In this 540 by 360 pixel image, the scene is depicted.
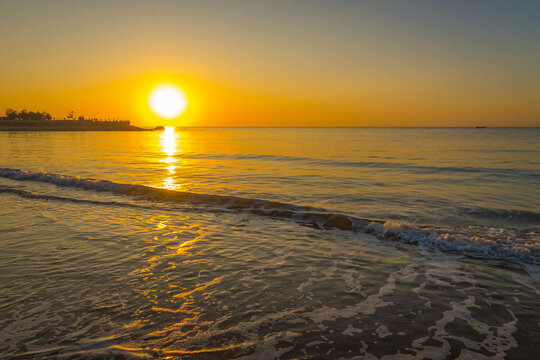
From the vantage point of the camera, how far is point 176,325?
16.3 ft

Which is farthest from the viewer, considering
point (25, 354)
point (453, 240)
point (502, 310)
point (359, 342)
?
point (453, 240)

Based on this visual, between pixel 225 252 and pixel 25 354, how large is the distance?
475 cm

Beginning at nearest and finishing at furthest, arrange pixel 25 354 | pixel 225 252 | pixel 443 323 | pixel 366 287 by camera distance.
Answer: pixel 25 354 → pixel 443 323 → pixel 366 287 → pixel 225 252

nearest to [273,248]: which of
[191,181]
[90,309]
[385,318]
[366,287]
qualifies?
[366,287]

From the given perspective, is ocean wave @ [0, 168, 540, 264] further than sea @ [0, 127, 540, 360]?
Yes

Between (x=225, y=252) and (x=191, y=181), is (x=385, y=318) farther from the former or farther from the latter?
(x=191, y=181)

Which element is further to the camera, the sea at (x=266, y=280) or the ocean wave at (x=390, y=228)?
the ocean wave at (x=390, y=228)

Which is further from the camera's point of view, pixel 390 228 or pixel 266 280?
pixel 390 228

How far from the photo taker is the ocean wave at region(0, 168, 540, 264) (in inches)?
356

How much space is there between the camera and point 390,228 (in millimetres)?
10766

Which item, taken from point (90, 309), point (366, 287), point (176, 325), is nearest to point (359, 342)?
point (366, 287)

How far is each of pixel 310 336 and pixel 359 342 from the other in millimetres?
676

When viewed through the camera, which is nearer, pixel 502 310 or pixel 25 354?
pixel 25 354

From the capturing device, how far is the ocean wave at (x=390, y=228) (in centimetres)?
905
